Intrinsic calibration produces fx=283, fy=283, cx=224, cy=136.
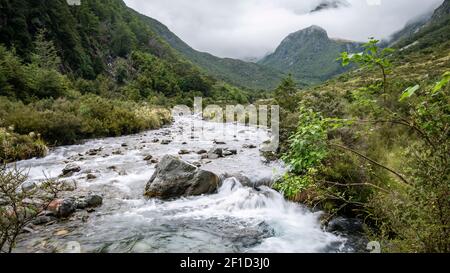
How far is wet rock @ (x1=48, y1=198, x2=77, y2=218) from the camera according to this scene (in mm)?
6793

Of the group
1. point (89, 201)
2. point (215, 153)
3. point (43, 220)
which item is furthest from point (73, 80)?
point (43, 220)

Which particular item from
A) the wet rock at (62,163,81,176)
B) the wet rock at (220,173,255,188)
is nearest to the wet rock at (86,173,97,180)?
the wet rock at (62,163,81,176)

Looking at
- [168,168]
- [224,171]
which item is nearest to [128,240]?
[168,168]

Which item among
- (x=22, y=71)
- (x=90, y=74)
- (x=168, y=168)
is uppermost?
(x=90, y=74)

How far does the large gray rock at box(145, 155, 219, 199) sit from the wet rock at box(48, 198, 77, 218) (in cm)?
209

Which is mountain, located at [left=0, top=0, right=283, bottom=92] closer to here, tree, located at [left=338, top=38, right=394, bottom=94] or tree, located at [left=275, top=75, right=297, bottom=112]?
tree, located at [left=275, top=75, right=297, bottom=112]

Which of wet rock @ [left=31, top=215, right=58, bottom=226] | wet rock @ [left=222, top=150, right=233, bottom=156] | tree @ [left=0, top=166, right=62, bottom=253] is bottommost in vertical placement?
wet rock @ [left=31, top=215, right=58, bottom=226]

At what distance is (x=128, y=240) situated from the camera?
5.96 metres

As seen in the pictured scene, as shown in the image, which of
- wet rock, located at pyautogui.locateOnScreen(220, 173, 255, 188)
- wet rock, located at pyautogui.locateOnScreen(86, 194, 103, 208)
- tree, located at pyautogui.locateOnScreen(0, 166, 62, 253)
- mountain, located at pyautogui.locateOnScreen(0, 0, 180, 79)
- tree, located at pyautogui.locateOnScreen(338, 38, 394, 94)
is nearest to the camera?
tree, located at pyautogui.locateOnScreen(338, 38, 394, 94)

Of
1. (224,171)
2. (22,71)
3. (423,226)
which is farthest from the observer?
(22,71)

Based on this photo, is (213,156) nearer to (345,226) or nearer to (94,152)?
(94,152)

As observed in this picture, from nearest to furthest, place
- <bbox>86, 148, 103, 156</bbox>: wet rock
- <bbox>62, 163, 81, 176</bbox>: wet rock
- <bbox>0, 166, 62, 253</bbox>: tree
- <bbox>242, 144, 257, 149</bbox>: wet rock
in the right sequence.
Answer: <bbox>0, 166, 62, 253</bbox>: tree
<bbox>62, 163, 81, 176</bbox>: wet rock
<bbox>86, 148, 103, 156</bbox>: wet rock
<bbox>242, 144, 257, 149</bbox>: wet rock
